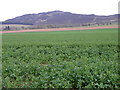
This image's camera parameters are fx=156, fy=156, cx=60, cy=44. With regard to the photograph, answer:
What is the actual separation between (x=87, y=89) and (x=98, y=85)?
16.6 inches

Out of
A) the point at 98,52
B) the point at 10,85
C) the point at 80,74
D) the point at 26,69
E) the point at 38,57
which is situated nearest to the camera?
the point at 10,85

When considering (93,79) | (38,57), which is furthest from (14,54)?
(93,79)

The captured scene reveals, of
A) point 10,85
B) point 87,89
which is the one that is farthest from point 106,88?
point 10,85

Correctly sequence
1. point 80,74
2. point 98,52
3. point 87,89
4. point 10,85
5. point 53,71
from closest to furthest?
point 87,89 → point 10,85 → point 80,74 → point 53,71 → point 98,52

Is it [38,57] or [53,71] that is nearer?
[53,71]

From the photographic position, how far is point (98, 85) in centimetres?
523

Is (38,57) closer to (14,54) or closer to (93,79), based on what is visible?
(14,54)

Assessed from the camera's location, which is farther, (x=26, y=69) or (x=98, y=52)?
(x=98, y=52)

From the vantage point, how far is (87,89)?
5.10m

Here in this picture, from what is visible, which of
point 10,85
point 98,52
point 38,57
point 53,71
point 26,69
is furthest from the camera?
point 98,52

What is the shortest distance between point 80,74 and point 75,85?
48 centimetres

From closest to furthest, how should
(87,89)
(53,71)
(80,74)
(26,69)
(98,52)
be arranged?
(87,89) → (80,74) → (53,71) → (26,69) → (98,52)

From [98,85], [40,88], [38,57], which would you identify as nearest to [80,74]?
[98,85]

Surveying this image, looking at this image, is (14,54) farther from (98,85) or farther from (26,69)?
(98,85)
